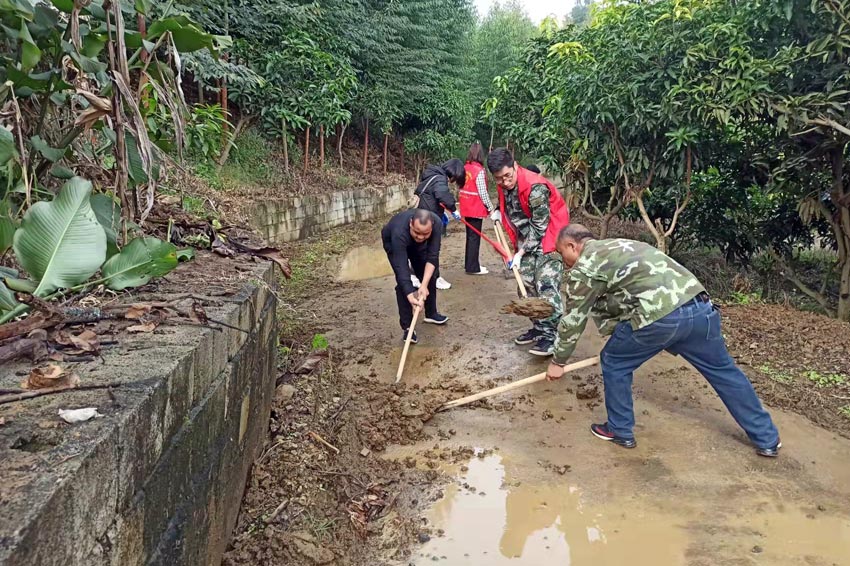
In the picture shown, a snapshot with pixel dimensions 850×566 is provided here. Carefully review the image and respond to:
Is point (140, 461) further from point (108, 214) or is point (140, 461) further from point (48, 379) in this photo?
point (108, 214)

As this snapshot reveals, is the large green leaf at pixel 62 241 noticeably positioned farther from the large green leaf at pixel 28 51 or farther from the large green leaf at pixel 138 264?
the large green leaf at pixel 28 51

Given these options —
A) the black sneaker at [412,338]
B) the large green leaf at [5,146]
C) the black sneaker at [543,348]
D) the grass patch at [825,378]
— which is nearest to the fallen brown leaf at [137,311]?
the large green leaf at [5,146]

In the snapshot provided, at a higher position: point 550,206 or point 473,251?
point 550,206

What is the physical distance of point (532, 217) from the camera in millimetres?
4945

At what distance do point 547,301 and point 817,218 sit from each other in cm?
413

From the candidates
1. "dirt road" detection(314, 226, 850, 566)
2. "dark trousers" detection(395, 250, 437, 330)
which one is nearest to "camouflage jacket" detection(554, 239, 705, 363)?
"dirt road" detection(314, 226, 850, 566)

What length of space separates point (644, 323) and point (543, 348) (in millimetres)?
1612

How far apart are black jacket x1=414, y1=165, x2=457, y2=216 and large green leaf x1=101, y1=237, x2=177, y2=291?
4468mm

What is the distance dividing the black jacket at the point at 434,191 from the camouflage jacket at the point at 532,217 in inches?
65.3

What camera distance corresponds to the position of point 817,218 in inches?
268

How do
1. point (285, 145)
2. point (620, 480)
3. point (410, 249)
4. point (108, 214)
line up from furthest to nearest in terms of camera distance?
point (285, 145), point (410, 249), point (620, 480), point (108, 214)

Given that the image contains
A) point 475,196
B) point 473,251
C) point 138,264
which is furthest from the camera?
point 473,251

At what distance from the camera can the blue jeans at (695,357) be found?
3.25 m

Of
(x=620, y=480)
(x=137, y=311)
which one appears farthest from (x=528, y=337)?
(x=137, y=311)
